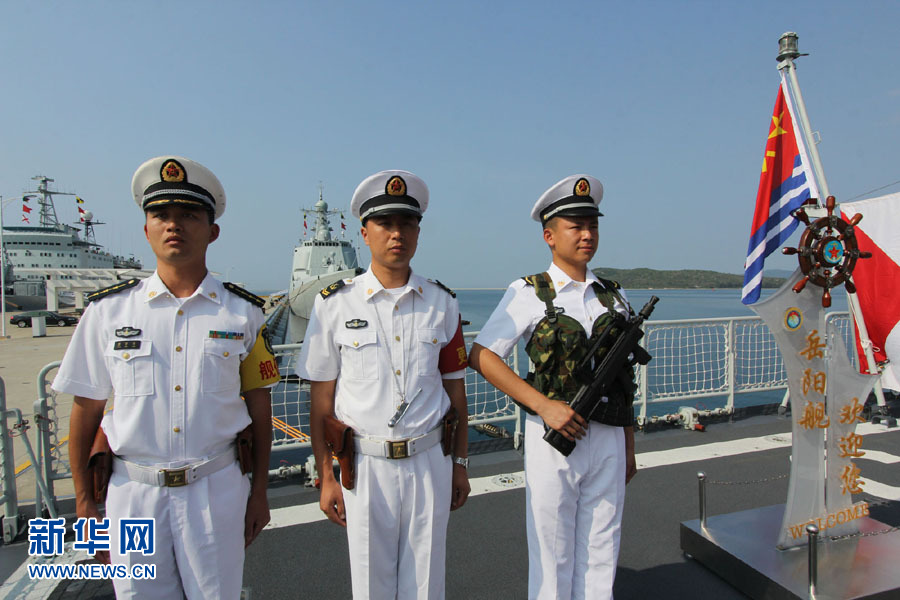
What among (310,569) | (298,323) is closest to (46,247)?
(298,323)

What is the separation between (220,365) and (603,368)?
4.64ft

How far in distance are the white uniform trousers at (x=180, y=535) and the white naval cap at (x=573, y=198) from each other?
65.1 inches

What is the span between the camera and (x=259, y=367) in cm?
169

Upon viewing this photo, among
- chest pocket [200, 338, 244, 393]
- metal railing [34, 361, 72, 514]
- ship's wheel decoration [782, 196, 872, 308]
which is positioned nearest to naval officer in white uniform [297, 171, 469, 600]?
chest pocket [200, 338, 244, 393]

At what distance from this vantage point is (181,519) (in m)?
1.46

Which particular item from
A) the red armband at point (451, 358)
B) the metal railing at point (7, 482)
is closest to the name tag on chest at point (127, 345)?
the red armband at point (451, 358)

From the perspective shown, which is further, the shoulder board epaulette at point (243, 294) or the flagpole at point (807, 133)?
the flagpole at point (807, 133)

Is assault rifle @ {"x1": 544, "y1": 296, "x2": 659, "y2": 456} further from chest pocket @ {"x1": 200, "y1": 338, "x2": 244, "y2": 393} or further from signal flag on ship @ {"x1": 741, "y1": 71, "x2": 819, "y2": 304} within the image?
signal flag on ship @ {"x1": 741, "y1": 71, "x2": 819, "y2": 304}

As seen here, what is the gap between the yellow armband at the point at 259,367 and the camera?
1.68 meters

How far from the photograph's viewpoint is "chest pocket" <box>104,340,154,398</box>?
58.0 inches

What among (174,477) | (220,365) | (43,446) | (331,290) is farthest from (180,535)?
(43,446)

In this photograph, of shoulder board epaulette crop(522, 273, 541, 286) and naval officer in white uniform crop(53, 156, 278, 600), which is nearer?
naval officer in white uniform crop(53, 156, 278, 600)

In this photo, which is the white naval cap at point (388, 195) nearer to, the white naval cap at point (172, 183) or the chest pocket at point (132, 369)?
the white naval cap at point (172, 183)

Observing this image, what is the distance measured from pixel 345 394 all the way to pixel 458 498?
645mm
